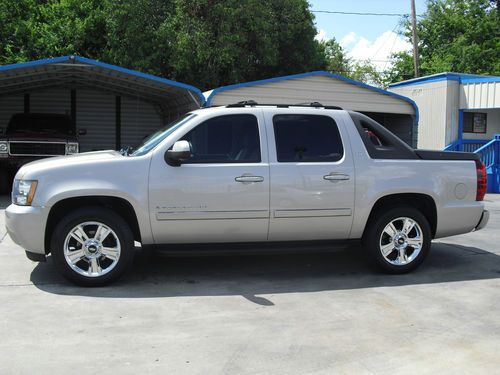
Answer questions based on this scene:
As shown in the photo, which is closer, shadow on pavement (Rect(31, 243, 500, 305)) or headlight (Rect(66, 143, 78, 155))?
shadow on pavement (Rect(31, 243, 500, 305))

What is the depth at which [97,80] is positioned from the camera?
16.7 m

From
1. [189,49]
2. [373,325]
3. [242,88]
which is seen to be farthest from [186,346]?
[189,49]

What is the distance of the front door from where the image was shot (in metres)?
5.57

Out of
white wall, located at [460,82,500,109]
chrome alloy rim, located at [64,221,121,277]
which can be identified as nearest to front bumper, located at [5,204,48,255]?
chrome alloy rim, located at [64,221,121,277]

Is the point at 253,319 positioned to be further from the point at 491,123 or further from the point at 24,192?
the point at 491,123

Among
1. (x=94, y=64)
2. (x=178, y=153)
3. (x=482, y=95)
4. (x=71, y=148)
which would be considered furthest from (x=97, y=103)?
(x=178, y=153)

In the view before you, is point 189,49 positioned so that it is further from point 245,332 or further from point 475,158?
point 245,332

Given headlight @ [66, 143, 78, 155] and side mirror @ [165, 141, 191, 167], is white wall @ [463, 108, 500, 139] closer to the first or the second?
headlight @ [66, 143, 78, 155]

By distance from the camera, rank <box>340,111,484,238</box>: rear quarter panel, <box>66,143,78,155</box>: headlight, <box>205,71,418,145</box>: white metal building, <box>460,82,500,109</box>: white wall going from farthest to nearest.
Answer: <box>460,82,500,109</box>: white wall, <box>205,71,418,145</box>: white metal building, <box>66,143,78,155</box>: headlight, <box>340,111,484,238</box>: rear quarter panel

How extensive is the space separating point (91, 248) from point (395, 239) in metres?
3.35

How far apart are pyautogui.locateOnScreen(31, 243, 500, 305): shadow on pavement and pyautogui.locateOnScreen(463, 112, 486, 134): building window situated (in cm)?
1449

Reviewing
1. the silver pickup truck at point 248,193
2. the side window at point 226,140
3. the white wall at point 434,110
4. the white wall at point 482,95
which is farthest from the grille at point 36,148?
the white wall at point 482,95

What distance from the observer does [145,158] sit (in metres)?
5.58

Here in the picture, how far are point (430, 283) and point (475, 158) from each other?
5.46 feet
